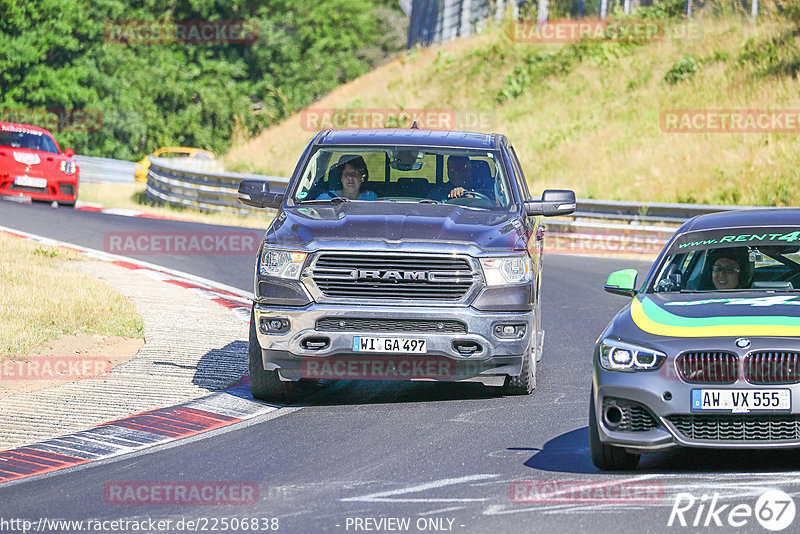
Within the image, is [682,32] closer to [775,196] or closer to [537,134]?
[537,134]

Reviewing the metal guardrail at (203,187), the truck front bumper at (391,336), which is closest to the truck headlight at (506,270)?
the truck front bumper at (391,336)

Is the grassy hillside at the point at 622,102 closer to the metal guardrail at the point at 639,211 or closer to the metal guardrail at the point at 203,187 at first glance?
the metal guardrail at the point at 203,187

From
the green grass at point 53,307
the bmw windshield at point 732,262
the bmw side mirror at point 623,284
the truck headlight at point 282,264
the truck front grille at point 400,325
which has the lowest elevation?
the green grass at point 53,307

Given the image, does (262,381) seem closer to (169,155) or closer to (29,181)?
(29,181)

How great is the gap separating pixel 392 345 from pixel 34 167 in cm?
2098

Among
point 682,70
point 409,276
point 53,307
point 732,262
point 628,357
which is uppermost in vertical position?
point 682,70

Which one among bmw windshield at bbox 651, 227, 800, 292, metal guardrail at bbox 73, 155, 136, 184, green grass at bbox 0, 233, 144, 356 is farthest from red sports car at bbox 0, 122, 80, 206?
bmw windshield at bbox 651, 227, 800, 292

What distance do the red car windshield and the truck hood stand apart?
2004 cm

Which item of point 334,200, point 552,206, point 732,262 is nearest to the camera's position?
point 732,262

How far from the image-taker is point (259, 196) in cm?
1073

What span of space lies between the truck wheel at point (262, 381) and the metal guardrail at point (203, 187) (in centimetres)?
1757

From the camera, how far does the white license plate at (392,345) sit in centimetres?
941

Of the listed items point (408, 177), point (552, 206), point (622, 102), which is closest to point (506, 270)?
point (552, 206)

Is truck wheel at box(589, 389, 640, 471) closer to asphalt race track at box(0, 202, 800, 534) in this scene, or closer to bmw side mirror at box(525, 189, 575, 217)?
asphalt race track at box(0, 202, 800, 534)
